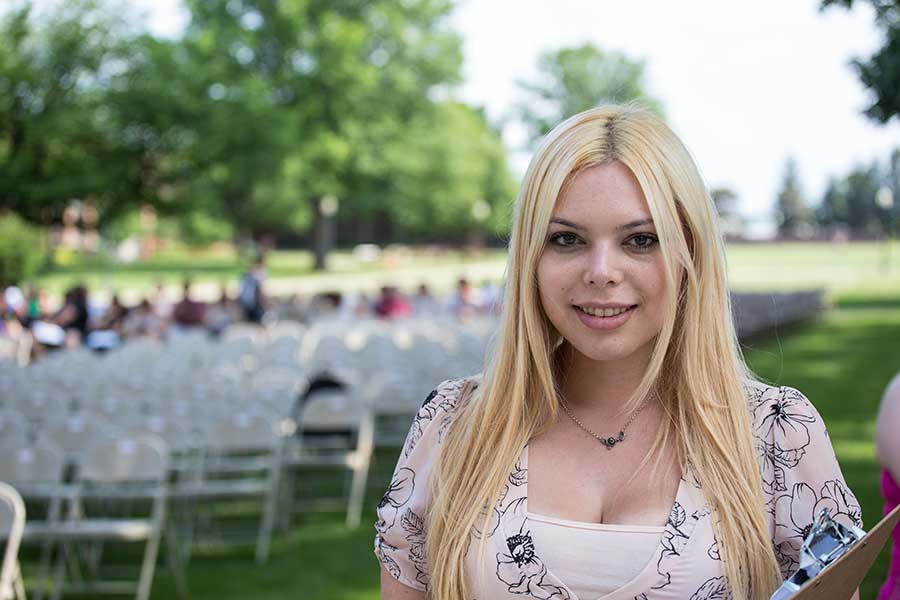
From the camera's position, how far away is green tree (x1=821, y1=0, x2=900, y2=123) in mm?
4414

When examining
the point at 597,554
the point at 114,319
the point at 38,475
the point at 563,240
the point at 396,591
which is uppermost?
the point at 563,240

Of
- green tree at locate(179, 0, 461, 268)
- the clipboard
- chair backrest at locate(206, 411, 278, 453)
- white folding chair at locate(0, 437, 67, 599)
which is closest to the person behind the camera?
the clipboard

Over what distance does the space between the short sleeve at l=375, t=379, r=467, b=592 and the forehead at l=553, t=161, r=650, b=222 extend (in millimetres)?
464

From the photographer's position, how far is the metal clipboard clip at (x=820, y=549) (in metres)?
1.68

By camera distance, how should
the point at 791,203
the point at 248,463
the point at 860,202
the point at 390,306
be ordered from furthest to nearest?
the point at 791,203 → the point at 860,202 → the point at 390,306 → the point at 248,463

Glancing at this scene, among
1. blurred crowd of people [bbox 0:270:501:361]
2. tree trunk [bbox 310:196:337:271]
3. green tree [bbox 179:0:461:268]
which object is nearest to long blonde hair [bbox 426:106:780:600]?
blurred crowd of people [bbox 0:270:501:361]

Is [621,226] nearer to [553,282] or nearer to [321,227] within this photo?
[553,282]

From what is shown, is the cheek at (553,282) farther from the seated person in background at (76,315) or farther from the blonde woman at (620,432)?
the seated person in background at (76,315)

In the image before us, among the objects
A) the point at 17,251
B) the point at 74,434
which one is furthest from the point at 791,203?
the point at 74,434

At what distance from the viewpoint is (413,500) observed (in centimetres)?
207

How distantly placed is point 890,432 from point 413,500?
3.77ft

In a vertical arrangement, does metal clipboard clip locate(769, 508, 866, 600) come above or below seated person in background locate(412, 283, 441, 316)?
above

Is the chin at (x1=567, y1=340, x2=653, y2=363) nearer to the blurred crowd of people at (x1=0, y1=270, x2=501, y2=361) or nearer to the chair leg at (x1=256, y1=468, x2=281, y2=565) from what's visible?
the chair leg at (x1=256, y1=468, x2=281, y2=565)

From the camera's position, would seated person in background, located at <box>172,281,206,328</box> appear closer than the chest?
No
